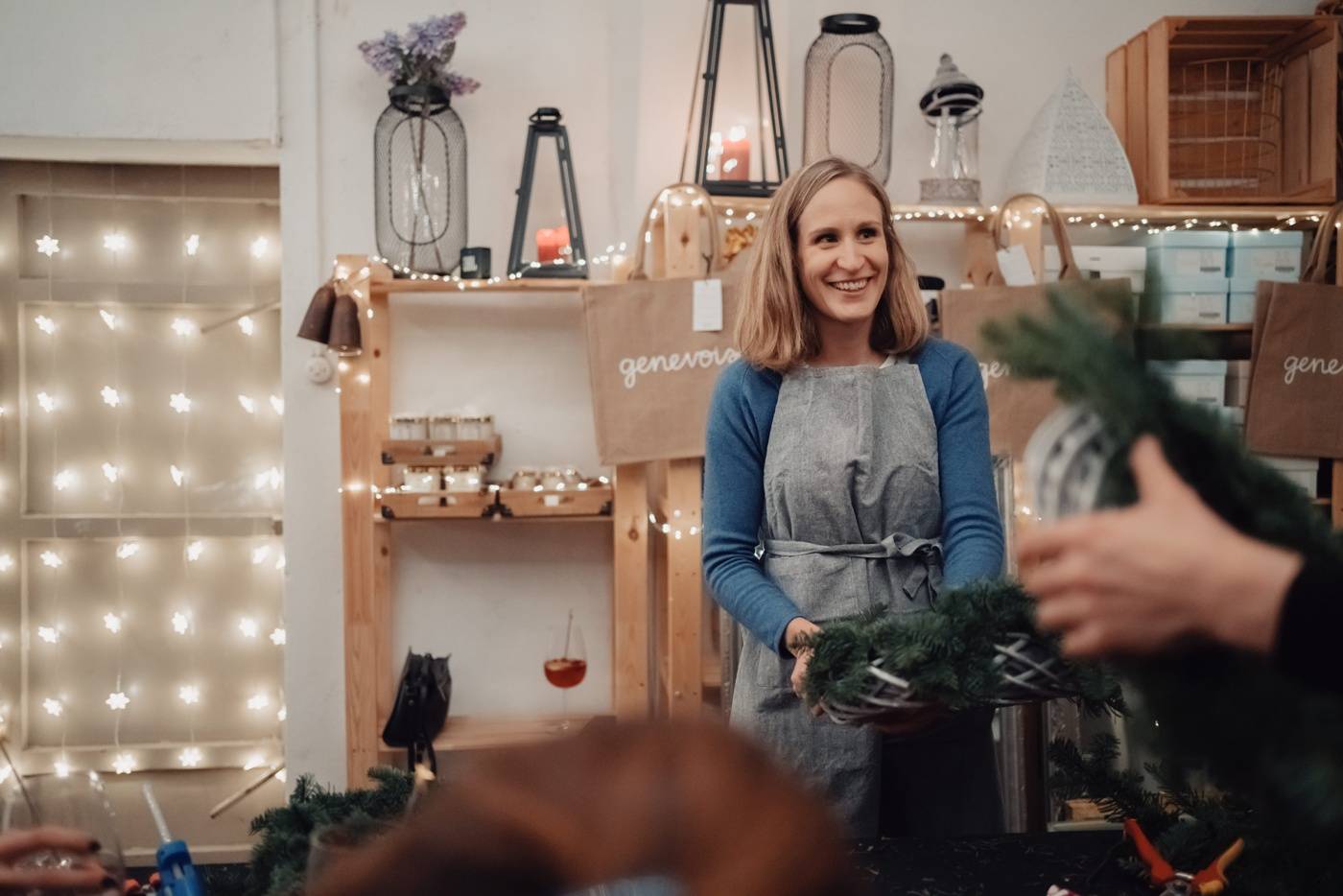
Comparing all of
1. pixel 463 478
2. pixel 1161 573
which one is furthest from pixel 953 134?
pixel 1161 573

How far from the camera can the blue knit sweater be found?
5.00 feet

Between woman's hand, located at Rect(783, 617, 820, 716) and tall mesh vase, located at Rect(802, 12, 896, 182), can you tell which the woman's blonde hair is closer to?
woman's hand, located at Rect(783, 617, 820, 716)

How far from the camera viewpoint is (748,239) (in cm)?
280

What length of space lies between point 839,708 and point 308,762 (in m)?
2.46

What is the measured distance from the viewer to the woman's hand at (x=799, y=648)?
3.33 ft

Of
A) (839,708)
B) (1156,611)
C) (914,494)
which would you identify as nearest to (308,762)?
(914,494)

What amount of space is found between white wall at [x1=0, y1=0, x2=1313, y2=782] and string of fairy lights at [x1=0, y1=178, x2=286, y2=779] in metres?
0.45

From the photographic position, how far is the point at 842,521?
5.16 ft

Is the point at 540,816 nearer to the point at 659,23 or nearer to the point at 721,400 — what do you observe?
the point at 721,400

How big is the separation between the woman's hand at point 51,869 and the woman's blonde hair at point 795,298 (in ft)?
3.69

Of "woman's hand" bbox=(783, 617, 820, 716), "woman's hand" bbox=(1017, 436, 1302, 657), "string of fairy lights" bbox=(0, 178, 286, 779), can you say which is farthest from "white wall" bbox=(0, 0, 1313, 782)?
"woman's hand" bbox=(1017, 436, 1302, 657)

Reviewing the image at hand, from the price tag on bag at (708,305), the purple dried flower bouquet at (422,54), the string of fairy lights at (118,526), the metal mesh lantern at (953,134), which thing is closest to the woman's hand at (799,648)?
the price tag on bag at (708,305)

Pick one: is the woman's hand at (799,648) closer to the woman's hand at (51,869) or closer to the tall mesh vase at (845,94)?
the woman's hand at (51,869)

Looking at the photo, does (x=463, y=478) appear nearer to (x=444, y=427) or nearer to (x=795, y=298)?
(x=444, y=427)
